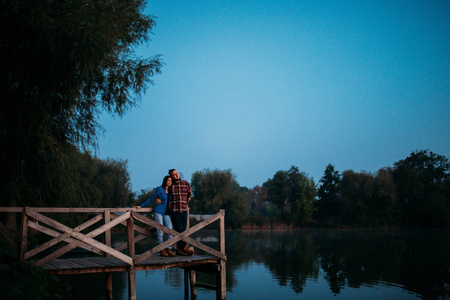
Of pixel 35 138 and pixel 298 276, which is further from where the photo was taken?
pixel 298 276

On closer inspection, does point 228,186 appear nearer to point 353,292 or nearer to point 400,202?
point 400,202

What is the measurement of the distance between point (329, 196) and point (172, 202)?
193 ft

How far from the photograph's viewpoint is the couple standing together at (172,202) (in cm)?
1029

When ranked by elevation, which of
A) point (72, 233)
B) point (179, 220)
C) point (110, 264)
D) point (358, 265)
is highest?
point (179, 220)

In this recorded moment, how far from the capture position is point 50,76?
10438 millimetres

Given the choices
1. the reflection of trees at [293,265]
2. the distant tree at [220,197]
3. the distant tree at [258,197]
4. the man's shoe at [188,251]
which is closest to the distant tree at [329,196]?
the distant tree at [220,197]

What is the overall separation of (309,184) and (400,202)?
13.7m

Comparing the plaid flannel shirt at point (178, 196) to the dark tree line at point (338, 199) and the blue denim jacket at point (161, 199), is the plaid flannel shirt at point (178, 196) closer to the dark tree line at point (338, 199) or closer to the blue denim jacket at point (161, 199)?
the blue denim jacket at point (161, 199)

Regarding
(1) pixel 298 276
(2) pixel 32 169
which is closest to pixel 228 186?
(1) pixel 298 276

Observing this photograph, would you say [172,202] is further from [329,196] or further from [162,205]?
[329,196]

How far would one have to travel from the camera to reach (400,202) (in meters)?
64.0

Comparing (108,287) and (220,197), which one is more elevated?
(220,197)

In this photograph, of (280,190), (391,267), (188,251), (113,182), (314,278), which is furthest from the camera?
(280,190)

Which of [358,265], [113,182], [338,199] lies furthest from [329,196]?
[358,265]
